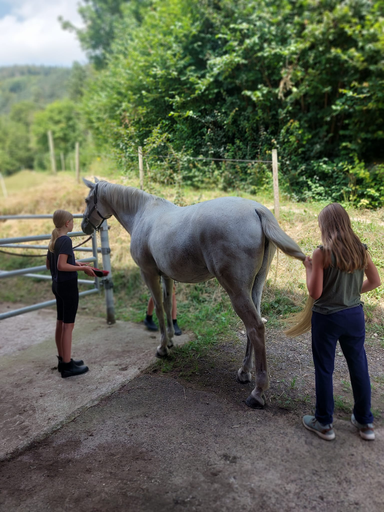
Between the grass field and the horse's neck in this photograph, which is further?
the grass field

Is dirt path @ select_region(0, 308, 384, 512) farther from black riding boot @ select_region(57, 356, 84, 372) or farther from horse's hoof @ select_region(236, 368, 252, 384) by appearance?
black riding boot @ select_region(57, 356, 84, 372)

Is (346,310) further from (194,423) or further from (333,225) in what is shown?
(194,423)

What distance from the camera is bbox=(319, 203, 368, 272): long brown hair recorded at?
1789mm

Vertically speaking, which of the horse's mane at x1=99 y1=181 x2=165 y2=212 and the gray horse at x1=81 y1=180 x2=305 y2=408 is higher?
the horse's mane at x1=99 y1=181 x2=165 y2=212

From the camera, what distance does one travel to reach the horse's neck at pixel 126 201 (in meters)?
3.25

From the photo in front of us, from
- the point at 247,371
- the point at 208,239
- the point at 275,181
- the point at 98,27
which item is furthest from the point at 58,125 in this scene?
the point at 247,371

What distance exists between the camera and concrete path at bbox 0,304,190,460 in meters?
2.26

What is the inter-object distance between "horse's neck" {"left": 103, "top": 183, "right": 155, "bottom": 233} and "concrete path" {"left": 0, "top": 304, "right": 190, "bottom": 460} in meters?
1.35

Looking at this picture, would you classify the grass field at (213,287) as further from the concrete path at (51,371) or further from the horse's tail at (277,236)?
the horse's tail at (277,236)

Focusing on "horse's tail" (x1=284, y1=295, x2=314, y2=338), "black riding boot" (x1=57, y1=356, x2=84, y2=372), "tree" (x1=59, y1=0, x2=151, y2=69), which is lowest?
"black riding boot" (x1=57, y1=356, x2=84, y2=372)

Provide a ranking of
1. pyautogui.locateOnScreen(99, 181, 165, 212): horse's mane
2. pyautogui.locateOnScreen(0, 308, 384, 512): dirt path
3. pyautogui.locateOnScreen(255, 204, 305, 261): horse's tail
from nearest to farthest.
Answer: pyautogui.locateOnScreen(0, 308, 384, 512): dirt path, pyautogui.locateOnScreen(255, 204, 305, 261): horse's tail, pyautogui.locateOnScreen(99, 181, 165, 212): horse's mane

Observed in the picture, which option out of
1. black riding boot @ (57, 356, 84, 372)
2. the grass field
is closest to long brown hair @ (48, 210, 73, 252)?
black riding boot @ (57, 356, 84, 372)

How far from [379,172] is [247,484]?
5470 mm

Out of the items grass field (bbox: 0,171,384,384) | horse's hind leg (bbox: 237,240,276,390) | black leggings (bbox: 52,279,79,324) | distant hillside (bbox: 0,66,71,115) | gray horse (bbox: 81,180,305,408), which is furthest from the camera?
distant hillside (bbox: 0,66,71,115)
